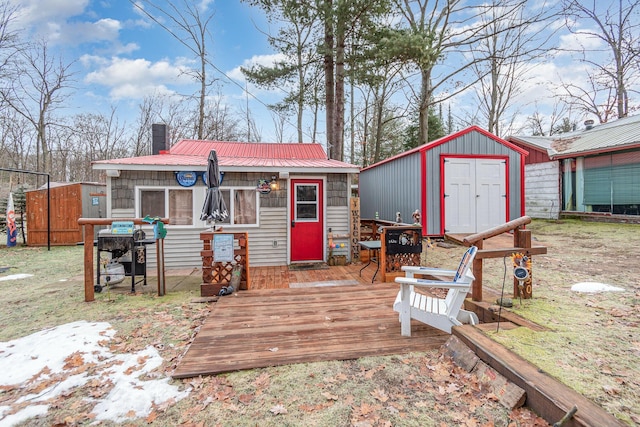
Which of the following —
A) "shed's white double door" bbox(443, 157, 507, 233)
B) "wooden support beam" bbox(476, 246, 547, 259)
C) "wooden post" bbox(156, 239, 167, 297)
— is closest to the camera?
"wooden support beam" bbox(476, 246, 547, 259)

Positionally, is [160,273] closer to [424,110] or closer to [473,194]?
[473,194]

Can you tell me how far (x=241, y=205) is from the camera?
6738mm

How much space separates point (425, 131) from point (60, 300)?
45.6 feet

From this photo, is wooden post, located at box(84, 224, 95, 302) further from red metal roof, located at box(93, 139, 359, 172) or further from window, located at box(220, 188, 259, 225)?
red metal roof, located at box(93, 139, 359, 172)

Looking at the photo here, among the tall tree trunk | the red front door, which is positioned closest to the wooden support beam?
the red front door

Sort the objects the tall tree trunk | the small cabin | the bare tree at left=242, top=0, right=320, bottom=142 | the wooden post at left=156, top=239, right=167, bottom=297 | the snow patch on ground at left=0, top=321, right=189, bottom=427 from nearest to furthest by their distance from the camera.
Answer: the snow patch on ground at left=0, top=321, right=189, bottom=427 < the wooden post at left=156, top=239, right=167, bottom=297 < the small cabin < the bare tree at left=242, top=0, right=320, bottom=142 < the tall tree trunk

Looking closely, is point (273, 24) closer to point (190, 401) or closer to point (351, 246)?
point (351, 246)

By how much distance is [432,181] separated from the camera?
7941 mm

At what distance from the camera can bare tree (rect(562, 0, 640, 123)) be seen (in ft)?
38.8

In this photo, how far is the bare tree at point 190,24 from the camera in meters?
8.09

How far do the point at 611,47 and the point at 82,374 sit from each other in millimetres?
21741

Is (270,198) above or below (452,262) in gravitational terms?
above

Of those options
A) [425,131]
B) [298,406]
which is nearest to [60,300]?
[298,406]

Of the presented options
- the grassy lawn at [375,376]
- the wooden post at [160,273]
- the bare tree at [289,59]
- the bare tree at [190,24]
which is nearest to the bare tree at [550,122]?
the bare tree at [289,59]
